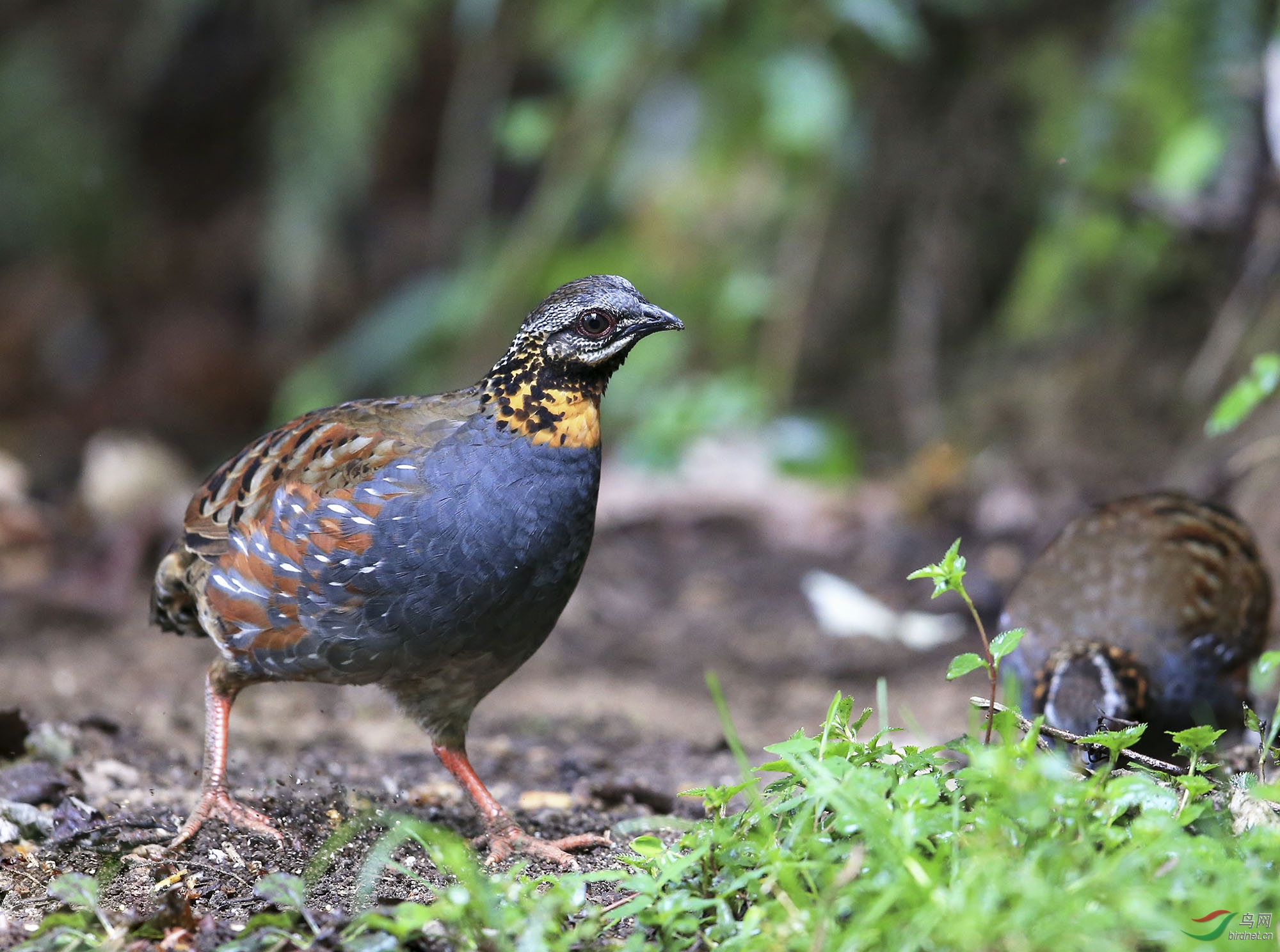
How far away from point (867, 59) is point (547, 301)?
5.03 metres

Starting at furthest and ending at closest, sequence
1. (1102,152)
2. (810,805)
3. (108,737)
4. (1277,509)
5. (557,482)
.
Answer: (1102,152) < (1277,509) < (108,737) < (557,482) < (810,805)

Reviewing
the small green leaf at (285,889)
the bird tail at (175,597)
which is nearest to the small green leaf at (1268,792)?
the small green leaf at (285,889)

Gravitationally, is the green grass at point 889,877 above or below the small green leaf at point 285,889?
below

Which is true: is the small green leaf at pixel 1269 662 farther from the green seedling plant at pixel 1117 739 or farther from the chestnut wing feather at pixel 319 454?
the chestnut wing feather at pixel 319 454

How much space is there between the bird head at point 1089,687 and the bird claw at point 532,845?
1.38 meters

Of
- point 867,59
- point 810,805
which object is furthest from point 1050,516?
point 810,805

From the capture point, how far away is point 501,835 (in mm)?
3248

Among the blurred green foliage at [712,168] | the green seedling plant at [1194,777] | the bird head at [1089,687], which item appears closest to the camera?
the green seedling plant at [1194,777]

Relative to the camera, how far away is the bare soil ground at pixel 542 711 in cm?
293

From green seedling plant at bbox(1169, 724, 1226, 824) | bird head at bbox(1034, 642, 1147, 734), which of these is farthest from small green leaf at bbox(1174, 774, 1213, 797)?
bird head at bbox(1034, 642, 1147, 734)

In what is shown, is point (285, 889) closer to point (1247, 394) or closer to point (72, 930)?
point (72, 930)

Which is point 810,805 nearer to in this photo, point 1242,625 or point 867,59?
point 1242,625

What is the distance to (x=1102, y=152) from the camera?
6617mm

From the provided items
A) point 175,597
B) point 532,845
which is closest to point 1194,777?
point 532,845
